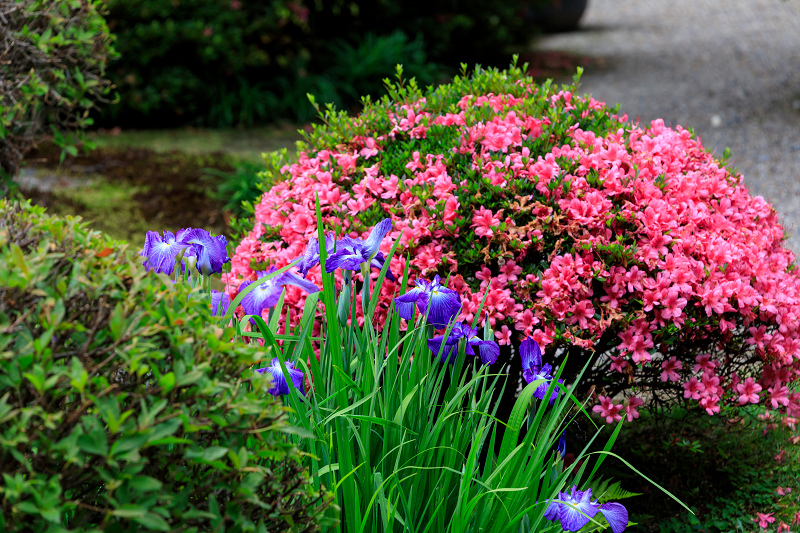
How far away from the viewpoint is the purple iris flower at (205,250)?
1.99 metres

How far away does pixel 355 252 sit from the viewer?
194 centimetres

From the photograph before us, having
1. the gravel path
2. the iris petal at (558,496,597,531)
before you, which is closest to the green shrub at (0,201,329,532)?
the iris petal at (558,496,597,531)

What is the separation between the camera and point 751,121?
795 cm

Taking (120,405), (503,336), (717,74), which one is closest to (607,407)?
(503,336)

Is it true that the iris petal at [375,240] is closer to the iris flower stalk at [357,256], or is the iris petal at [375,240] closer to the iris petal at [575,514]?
the iris flower stalk at [357,256]

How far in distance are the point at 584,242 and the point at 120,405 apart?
4.96ft

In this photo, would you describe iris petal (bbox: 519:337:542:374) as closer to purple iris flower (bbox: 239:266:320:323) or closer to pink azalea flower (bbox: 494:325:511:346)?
pink azalea flower (bbox: 494:325:511:346)

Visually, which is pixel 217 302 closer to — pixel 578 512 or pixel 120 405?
pixel 120 405

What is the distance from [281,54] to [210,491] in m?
7.59

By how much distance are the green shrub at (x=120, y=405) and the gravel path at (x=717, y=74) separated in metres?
4.65

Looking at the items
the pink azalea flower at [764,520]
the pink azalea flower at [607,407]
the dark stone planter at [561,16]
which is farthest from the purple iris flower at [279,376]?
the dark stone planter at [561,16]

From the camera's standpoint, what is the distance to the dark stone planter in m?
13.7

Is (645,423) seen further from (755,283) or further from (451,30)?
(451,30)

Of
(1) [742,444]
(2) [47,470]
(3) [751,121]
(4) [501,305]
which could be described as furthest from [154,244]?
(3) [751,121]
